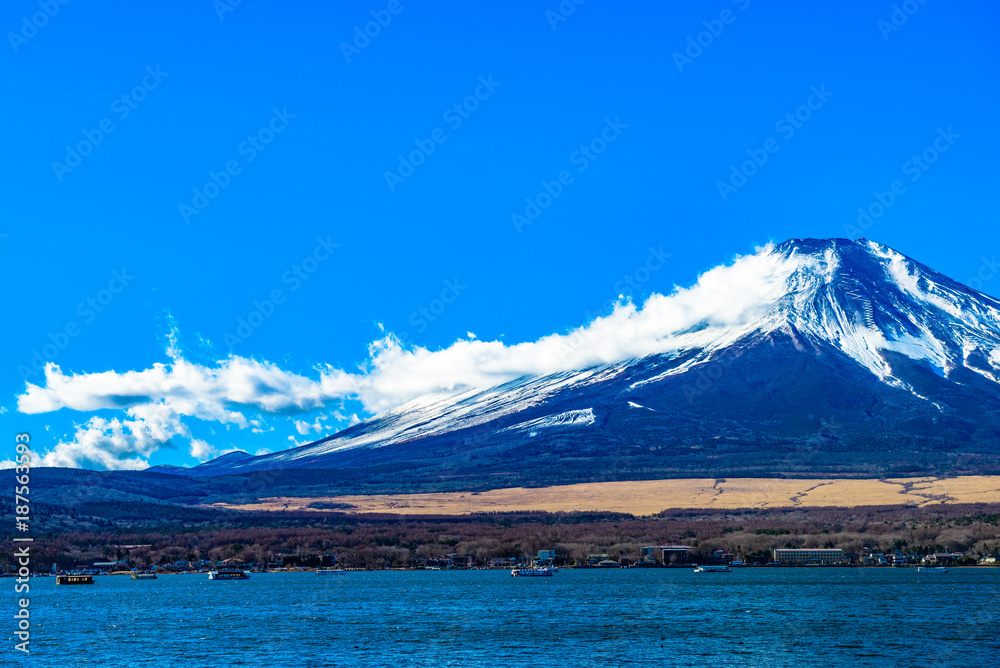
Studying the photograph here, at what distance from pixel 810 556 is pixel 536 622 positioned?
8857cm

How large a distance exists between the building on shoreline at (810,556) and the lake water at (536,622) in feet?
81.6

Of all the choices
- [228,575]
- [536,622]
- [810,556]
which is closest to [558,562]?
[810,556]

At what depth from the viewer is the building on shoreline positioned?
166625 millimetres

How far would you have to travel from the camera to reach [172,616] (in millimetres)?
101562

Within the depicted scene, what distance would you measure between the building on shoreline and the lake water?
24.9 metres

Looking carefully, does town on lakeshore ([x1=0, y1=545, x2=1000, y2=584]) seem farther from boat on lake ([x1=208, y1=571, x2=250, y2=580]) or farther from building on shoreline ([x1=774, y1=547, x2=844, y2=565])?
boat on lake ([x1=208, y1=571, x2=250, y2=580])

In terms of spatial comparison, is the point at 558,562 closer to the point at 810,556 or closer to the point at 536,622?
the point at 810,556

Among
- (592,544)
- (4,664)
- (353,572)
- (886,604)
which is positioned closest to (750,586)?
(886,604)

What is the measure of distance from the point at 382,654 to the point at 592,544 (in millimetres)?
111264

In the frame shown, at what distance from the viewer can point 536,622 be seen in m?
90.8

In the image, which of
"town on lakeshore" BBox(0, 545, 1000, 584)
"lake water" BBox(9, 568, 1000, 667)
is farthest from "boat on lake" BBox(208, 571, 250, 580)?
"lake water" BBox(9, 568, 1000, 667)

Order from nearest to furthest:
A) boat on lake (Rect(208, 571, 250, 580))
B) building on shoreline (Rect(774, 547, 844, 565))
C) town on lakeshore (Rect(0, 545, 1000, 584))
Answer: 1. boat on lake (Rect(208, 571, 250, 580))
2. town on lakeshore (Rect(0, 545, 1000, 584))
3. building on shoreline (Rect(774, 547, 844, 565))

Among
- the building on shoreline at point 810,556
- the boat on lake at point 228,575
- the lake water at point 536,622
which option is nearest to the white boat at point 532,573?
the lake water at point 536,622

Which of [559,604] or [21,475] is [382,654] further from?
[559,604]
